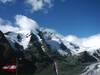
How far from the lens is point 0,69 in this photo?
7244cm

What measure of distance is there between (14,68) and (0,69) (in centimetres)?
360

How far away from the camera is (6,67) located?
71000 millimetres

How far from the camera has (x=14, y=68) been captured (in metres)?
71.1

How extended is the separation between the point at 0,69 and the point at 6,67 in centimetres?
221

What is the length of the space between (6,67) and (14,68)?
1793 millimetres
